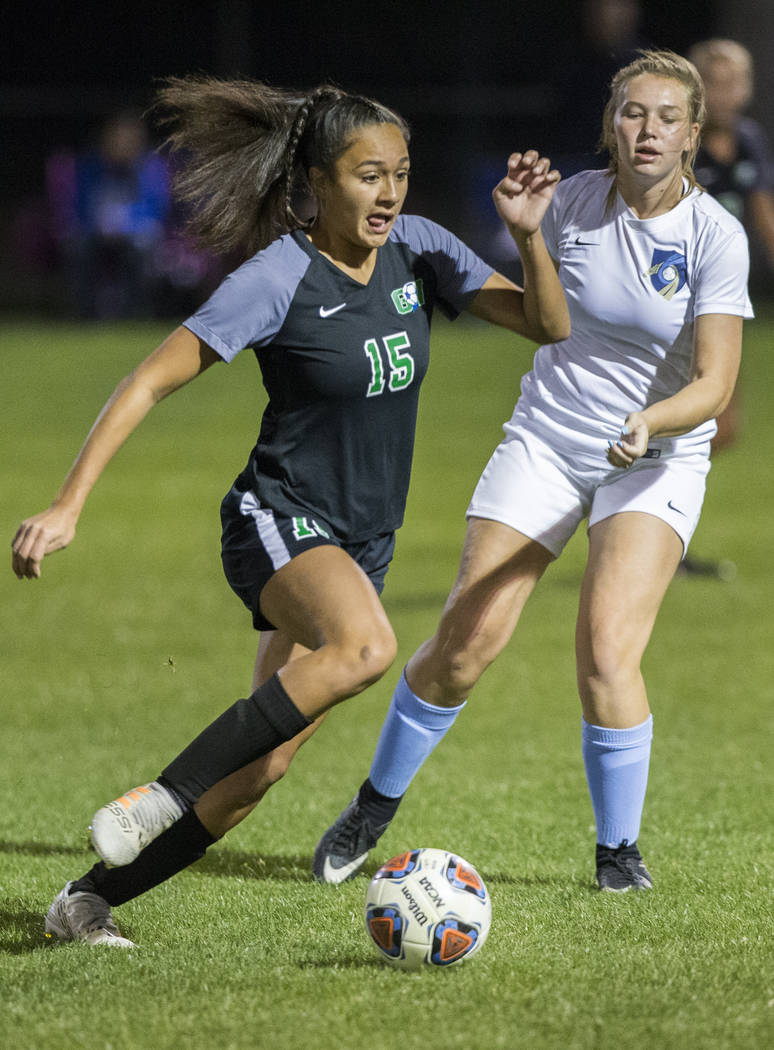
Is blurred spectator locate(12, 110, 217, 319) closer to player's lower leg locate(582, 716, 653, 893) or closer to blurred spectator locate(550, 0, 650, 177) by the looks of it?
blurred spectator locate(550, 0, 650, 177)

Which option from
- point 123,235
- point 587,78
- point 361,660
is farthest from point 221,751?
point 123,235

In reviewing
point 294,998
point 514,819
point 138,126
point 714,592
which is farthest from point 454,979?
point 138,126

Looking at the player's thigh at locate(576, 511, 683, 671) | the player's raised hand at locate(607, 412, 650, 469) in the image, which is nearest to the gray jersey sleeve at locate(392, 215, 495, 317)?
the player's raised hand at locate(607, 412, 650, 469)

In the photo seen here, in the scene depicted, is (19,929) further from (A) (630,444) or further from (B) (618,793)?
(A) (630,444)

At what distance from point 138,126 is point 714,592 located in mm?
15461

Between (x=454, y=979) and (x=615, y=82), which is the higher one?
(x=615, y=82)

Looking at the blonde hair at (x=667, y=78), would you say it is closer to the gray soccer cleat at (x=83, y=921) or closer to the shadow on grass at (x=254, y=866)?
the shadow on grass at (x=254, y=866)

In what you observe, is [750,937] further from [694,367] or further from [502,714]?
[502,714]

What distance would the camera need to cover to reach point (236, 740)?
12.1 ft

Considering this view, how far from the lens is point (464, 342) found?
20.4 metres

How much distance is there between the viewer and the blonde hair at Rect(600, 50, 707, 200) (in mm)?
4328

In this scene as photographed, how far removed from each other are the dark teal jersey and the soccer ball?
0.89 meters

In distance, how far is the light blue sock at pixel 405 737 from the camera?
4.60m

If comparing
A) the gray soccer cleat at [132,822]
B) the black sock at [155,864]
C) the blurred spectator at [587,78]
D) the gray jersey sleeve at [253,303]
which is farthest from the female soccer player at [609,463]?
the blurred spectator at [587,78]
